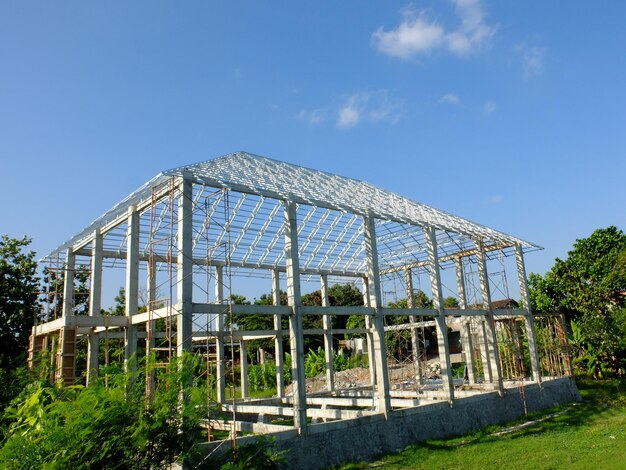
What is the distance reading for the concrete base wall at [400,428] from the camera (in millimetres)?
12562

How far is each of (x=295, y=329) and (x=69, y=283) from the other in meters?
9.87

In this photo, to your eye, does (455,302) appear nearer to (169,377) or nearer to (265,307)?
(265,307)

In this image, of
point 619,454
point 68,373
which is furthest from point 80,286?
point 619,454

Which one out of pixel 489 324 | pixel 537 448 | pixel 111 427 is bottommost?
pixel 537 448

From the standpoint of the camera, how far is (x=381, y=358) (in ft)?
51.1

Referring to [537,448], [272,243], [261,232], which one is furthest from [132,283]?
[537,448]

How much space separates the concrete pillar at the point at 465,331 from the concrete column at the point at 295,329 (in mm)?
11362

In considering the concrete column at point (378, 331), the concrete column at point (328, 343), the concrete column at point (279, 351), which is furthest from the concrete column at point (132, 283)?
the concrete column at point (328, 343)

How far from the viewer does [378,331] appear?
15852 mm

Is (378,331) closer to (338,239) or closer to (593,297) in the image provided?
(338,239)

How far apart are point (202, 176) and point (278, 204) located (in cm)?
570

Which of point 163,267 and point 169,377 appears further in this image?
point 163,267

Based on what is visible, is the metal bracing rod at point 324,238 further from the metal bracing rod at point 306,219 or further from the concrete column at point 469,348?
the concrete column at point 469,348

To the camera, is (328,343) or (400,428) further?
(328,343)
